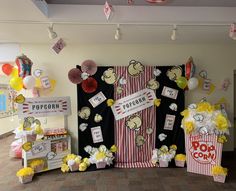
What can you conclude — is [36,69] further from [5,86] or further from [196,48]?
[5,86]

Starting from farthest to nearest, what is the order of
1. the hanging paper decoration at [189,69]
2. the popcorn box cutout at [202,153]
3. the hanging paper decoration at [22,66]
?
the hanging paper decoration at [189,69] < the hanging paper decoration at [22,66] < the popcorn box cutout at [202,153]

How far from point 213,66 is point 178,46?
856 mm

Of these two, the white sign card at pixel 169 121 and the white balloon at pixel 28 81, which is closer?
the white balloon at pixel 28 81

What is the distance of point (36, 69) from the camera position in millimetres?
4090

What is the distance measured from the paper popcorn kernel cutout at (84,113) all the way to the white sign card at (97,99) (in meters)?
0.15

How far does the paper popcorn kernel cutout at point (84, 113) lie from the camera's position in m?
4.14

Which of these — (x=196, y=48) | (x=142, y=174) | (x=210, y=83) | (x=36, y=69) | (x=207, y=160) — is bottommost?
(x=142, y=174)

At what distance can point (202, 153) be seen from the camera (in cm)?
366

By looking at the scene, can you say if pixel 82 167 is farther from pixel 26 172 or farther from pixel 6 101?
pixel 6 101

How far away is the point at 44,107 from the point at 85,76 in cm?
95

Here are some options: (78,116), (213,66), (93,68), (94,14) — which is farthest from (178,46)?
(78,116)

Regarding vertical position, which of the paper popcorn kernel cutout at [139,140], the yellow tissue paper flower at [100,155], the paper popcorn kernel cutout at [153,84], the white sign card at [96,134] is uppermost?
the paper popcorn kernel cutout at [153,84]

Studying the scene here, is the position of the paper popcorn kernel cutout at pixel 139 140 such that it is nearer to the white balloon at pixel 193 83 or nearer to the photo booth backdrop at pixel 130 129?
the photo booth backdrop at pixel 130 129

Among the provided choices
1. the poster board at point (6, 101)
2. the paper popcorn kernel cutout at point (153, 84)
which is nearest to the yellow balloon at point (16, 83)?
the paper popcorn kernel cutout at point (153, 84)
